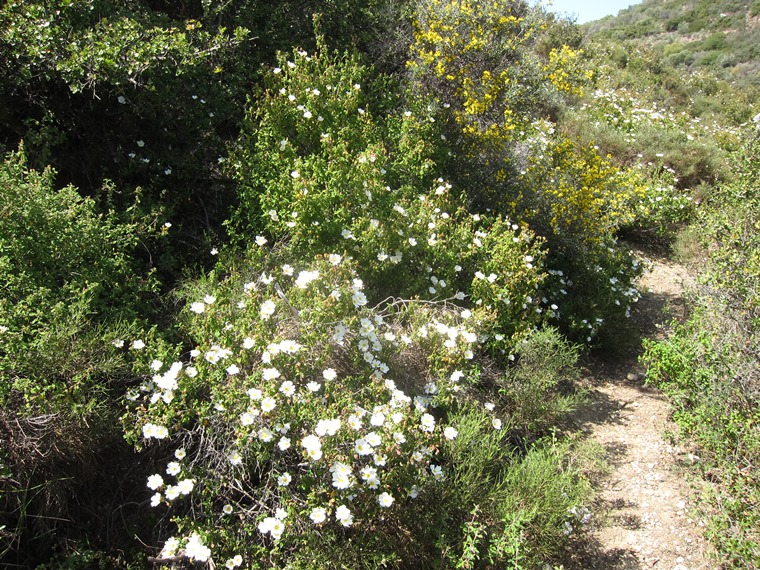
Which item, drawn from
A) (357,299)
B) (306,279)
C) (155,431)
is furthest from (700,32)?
(155,431)

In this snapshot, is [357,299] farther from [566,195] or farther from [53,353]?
[566,195]

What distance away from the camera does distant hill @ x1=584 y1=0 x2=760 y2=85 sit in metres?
24.2

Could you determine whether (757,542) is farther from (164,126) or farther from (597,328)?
(164,126)

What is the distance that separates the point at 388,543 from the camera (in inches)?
92.4

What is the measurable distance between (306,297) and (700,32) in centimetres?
3569

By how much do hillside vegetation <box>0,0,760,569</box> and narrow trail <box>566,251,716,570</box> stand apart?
9.0 inches

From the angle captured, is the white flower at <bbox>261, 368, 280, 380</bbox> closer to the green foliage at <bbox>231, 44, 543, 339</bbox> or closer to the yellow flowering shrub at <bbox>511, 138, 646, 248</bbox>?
the green foliage at <bbox>231, 44, 543, 339</bbox>

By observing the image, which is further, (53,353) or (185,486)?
(53,353)

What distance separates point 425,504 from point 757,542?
6.03 ft

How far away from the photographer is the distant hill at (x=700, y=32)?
24188 millimetres

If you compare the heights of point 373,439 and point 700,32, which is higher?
point 700,32

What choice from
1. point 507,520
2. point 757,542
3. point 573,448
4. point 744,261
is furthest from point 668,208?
point 507,520

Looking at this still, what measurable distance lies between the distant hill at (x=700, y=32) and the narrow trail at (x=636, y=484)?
22.3 meters

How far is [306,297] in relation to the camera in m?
2.95
